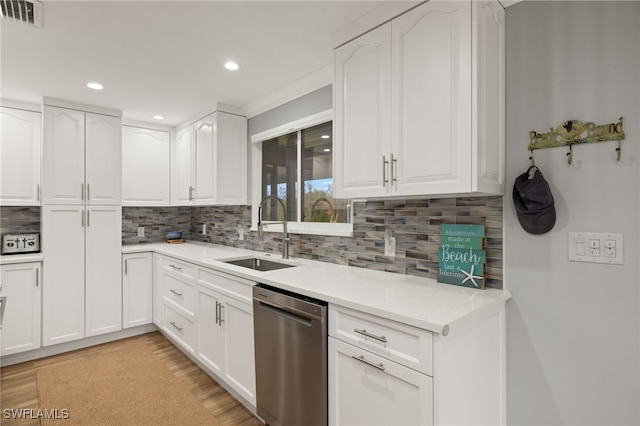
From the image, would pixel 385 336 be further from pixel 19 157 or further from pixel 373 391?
pixel 19 157

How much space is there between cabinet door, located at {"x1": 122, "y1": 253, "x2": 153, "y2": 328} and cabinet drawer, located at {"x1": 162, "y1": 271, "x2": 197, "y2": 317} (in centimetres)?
37

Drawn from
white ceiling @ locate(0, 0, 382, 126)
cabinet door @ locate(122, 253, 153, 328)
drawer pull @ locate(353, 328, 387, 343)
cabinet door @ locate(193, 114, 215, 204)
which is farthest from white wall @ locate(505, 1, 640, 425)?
cabinet door @ locate(122, 253, 153, 328)

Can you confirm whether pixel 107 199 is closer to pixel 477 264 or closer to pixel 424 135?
pixel 424 135

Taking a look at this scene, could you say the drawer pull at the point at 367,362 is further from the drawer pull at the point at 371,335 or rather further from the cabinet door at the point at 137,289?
the cabinet door at the point at 137,289

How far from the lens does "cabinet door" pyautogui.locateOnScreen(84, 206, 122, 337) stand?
10.7 feet

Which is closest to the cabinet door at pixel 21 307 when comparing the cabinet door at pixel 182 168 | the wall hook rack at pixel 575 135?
the cabinet door at pixel 182 168

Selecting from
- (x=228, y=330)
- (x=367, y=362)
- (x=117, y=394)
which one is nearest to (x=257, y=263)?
(x=228, y=330)

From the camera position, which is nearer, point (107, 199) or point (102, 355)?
point (102, 355)

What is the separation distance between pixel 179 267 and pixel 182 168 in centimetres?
134

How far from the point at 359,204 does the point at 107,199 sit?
2646 millimetres

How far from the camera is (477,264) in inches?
66.4

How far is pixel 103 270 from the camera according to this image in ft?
11.0

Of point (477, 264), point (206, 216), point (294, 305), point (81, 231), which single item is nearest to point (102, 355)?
point (81, 231)

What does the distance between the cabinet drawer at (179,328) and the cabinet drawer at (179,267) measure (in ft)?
1.25
